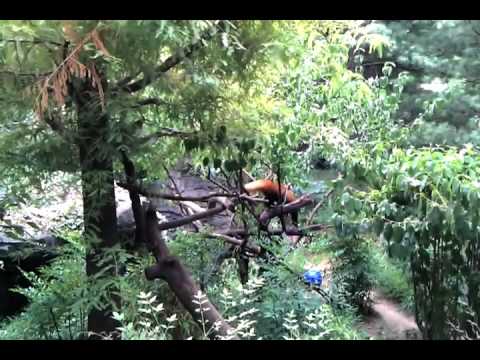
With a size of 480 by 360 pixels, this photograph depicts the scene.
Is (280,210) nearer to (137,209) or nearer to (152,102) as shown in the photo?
(137,209)

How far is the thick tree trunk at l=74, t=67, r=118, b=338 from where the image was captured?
217 cm

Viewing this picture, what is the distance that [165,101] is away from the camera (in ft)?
7.40

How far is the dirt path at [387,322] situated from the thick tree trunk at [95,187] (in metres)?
1.77

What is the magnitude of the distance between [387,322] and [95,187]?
2294 mm

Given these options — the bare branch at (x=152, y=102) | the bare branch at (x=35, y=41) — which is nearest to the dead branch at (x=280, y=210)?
the bare branch at (x=152, y=102)

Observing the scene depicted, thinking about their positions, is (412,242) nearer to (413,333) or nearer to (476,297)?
(476,297)

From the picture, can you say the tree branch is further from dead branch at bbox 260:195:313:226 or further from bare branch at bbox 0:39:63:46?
dead branch at bbox 260:195:313:226

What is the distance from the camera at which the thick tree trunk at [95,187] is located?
7.11ft

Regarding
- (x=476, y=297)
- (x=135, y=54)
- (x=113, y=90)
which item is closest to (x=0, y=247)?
(x=113, y=90)

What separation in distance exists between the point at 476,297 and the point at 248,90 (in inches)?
48.4

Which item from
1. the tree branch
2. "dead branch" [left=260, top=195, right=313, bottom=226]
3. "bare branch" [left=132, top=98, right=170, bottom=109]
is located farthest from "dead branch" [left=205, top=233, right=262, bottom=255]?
the tree branch

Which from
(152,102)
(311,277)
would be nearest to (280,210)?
(311,277)
